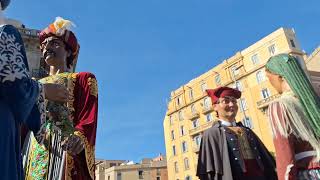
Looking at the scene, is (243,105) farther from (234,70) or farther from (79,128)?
(79,128)

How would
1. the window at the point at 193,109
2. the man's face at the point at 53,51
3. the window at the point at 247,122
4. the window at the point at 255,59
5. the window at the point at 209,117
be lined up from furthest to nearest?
the window at the point at 193,109
the window at the point at 209,117
the window at the point at 255,59
the window at the point at 247,122
the man's face at the point at 53,51

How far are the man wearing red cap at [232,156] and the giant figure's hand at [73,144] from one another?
2.17 m

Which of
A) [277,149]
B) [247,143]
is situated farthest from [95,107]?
[247,143]

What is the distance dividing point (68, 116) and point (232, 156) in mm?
2443

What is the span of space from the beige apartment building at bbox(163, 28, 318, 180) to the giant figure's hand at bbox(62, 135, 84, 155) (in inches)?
1345

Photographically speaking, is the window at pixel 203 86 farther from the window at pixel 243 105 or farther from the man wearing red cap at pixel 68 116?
the man wearing red cap at pixel 68 116

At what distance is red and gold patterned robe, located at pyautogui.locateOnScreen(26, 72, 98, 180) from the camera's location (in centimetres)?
310

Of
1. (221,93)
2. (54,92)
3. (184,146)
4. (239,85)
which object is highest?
(239,85)

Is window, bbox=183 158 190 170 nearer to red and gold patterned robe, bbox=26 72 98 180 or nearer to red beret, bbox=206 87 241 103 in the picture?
red beret, bbox=206 87 241 103

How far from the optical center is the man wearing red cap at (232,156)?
470 centimetres

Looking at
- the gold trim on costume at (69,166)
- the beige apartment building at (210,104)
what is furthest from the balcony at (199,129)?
the gold trim on costume at (69,166)

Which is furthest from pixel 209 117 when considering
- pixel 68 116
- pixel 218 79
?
pixel 68 116

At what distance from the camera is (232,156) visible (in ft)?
15.9

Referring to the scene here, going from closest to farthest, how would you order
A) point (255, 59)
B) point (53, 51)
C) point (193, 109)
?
point (53, 51)
point (255, 59)
point (193, 109)
